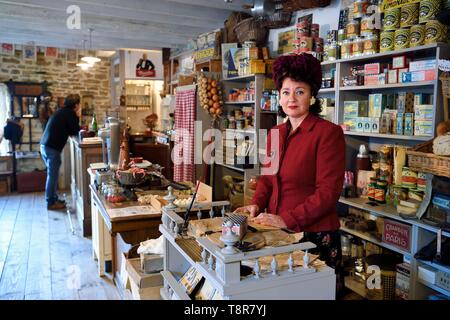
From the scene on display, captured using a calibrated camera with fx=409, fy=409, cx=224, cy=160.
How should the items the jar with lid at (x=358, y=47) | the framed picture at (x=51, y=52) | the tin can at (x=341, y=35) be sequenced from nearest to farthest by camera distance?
the jar with lid at (x=358, y=47), the tin can at (x=341, y=35), the framed picture at (x=51, y=52)

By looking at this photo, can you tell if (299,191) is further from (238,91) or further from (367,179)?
(238,91)

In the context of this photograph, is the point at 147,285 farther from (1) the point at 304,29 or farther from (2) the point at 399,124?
(1) the point at 304,29

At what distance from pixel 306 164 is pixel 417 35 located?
5.47 ft

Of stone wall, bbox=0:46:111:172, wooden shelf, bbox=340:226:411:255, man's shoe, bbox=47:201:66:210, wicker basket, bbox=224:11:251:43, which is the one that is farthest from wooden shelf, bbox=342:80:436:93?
stone wall, bbox=0:46:111:172

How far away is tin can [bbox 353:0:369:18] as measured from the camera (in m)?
3.38

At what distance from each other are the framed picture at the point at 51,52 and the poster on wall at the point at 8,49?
0.71 meters

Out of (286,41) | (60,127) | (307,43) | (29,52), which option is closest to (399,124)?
(307,43)

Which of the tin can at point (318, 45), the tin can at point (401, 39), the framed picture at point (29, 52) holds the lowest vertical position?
the tin can at point (401, 39)

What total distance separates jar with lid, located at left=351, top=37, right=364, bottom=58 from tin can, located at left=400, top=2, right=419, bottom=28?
38 cm

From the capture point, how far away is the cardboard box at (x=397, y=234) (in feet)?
9.45

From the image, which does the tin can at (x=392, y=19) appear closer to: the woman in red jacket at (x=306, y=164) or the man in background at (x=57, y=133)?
the woman in red jacket at (x=306, y=164)

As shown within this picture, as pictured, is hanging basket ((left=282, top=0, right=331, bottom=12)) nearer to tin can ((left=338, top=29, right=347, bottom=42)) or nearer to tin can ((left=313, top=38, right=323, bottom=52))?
tin can ((left=313, top=38, right=323, bottom=52))

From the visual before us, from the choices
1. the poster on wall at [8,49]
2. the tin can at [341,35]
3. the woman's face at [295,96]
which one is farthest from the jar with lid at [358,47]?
the poster on wall at [8,49]

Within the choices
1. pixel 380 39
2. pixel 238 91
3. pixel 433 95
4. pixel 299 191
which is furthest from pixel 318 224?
pixel 238 91
